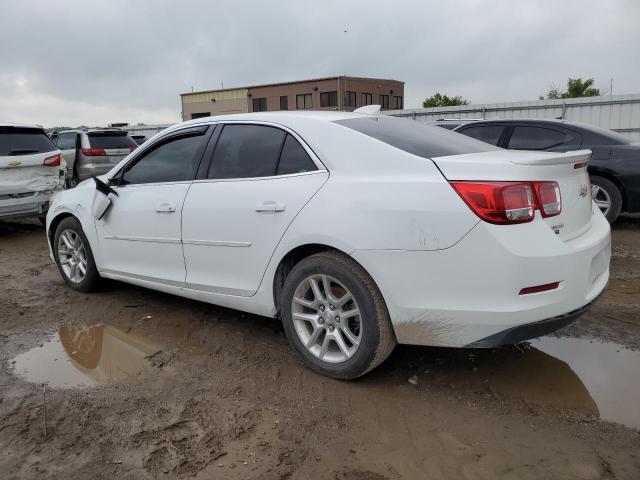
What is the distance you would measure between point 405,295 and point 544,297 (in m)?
0.70

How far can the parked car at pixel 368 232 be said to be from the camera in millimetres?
2777

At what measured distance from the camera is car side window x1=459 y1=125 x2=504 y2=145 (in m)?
8.47

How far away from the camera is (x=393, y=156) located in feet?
10.2

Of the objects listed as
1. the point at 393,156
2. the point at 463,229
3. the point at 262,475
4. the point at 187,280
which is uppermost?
the point at 393,156

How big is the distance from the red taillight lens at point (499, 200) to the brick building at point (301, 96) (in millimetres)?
45295

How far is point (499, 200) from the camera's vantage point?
2.75 m

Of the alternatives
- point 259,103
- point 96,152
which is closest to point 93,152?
point 96,152

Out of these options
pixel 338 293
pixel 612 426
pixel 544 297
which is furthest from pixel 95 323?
pixel 612 426

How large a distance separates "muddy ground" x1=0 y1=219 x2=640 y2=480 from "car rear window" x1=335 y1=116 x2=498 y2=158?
4.54ft

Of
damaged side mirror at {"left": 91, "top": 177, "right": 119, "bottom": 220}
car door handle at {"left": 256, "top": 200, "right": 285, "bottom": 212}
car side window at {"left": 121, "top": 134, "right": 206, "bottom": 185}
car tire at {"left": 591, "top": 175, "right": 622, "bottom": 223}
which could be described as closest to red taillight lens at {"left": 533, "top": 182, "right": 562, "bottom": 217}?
car door handle at {"left": 256, "top": 200, "right": 285, "bottom": 212}

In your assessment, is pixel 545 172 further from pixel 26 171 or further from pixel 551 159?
pixel 26 171

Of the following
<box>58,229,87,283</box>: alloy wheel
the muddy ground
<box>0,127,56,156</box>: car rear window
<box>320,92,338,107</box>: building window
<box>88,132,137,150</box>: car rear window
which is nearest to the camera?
the muddy ground

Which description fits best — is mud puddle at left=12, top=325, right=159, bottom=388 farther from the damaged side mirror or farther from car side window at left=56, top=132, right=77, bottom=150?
car side window at left=56, top=132, right=77, bottom=150

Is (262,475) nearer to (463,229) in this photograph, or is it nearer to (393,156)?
(463,229)
